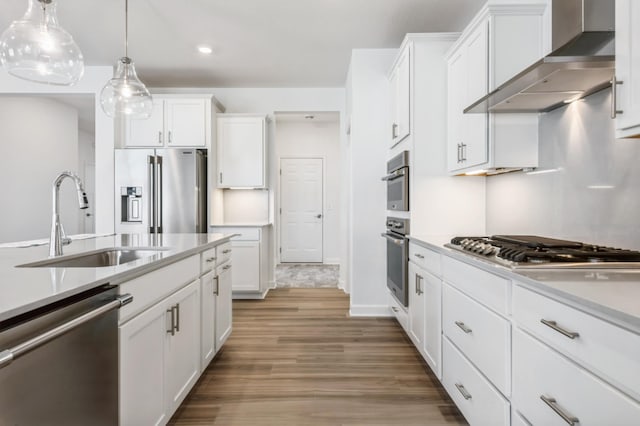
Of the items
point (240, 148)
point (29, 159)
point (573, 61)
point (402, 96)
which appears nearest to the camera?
point (573, 61)

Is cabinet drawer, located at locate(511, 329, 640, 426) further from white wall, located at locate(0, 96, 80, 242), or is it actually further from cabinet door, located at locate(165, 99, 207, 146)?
white wall, located at locate(0, 96, 80, 242)

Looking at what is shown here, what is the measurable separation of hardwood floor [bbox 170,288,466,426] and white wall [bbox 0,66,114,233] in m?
2.18

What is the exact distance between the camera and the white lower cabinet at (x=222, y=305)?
245 cm

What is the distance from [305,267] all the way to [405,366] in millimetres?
4006

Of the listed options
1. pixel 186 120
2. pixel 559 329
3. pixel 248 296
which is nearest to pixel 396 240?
pixel 559 329

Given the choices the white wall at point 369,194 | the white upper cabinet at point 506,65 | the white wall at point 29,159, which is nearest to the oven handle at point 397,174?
the white wall at point 369,194

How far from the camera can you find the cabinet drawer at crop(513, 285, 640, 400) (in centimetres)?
79

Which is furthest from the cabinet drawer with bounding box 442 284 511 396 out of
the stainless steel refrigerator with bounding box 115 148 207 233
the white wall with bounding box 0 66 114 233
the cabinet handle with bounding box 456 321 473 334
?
the white wall with bounding box 0 66 114 233

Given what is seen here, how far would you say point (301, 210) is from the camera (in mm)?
6777

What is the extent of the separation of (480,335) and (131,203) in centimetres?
383

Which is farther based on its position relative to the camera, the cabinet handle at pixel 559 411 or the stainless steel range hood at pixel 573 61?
the stainless steel range hood at pixel 573 61

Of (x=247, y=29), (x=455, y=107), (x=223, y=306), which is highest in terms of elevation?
(x=247, y=29)

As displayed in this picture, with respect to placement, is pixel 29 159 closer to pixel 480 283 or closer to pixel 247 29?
pixel 247 29

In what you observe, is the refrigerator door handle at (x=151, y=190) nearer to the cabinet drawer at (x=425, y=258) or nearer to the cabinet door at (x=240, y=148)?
the cabinet door at (x=240, y=148)
